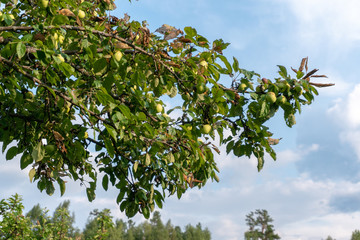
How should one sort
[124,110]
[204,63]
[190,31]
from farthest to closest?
[204,63] → [190,31] → [124,110]

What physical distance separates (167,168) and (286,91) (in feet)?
7.81

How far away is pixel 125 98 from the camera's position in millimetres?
6148

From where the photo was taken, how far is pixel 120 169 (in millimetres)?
6676

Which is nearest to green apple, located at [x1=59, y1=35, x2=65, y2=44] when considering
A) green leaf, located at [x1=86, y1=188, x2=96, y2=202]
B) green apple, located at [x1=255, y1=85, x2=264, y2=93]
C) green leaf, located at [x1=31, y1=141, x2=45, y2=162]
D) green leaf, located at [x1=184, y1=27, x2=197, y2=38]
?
green leaf, located at [x1=31, y1=141, x2=45, y2=162]

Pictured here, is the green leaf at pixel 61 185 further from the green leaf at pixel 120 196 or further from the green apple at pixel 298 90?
the green apple at pixel 298 90

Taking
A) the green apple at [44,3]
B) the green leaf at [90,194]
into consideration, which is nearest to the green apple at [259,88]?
the green apple at [44,3]

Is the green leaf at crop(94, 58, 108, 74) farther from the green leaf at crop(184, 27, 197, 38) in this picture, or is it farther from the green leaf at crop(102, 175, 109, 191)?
the green leaf at crop(102, 175, 109, 191)

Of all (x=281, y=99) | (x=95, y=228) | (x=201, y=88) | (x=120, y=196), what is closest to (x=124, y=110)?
(x=201, y=88)

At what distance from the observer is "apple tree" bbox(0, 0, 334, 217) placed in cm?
506

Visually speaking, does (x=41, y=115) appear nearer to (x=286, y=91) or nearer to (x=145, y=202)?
(x=145, y=202)

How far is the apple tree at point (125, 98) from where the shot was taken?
5059 millimetres

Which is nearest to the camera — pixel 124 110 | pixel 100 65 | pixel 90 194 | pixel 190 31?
pixel 124 110

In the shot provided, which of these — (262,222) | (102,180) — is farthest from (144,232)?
(102,180)

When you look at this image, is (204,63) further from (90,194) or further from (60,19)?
(90,194)
